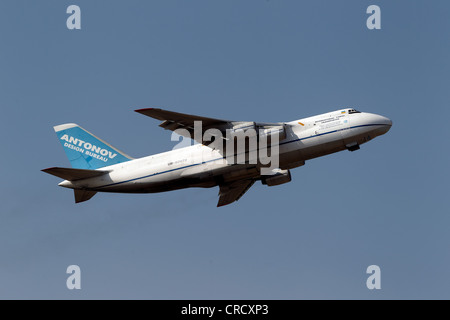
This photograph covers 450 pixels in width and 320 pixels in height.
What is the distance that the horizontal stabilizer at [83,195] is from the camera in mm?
36094

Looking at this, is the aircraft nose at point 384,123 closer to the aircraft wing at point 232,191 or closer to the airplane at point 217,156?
the airplane at point 217,156

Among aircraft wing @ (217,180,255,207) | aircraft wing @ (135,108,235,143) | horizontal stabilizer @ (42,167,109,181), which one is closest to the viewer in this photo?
aircraft wing @ (135,108,235,143)

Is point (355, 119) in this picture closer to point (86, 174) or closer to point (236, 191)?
point (236, 191)

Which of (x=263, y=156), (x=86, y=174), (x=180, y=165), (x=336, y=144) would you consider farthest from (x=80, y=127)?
(x=336, y=144)

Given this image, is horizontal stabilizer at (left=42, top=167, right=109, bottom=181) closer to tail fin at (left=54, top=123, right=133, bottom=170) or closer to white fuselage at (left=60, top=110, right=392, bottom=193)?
white fuselage at (left=60, top=110, right=392, bottom=193)

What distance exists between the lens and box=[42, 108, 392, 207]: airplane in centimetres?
3394

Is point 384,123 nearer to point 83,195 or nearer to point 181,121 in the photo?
point 181,121

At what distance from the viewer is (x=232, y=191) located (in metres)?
38.4

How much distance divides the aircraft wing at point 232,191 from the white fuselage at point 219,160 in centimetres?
203

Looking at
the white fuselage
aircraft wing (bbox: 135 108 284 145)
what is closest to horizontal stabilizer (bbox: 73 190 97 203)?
the white fuselage

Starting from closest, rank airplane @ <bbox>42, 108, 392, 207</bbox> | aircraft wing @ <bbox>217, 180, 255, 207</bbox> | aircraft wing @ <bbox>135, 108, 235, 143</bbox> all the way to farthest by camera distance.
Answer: aircraft wing @ <bbox>135, 108, 235, 143</bbox> < airplane @ <bbox>42, 108, 392, 207</bbox> < aircraft wing @ <bbox>217, 180, 255, 207</bbox>

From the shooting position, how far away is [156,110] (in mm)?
31891
